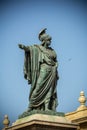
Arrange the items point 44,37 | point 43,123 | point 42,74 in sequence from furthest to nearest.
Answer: point 44,37, point 42,74, point 43,123

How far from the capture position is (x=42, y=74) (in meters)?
11.0

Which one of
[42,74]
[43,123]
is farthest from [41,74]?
[43,123]

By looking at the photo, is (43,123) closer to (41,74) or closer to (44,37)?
(41,74)

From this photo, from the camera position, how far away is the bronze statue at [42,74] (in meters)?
10.8

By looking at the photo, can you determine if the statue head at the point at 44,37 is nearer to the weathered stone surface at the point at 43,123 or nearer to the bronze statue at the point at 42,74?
the bronze statue at the point at 42,74

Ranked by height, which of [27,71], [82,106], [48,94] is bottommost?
[82,106]

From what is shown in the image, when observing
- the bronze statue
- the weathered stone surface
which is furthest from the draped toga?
the weathered stone surface

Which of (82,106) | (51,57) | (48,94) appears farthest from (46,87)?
(82,106)

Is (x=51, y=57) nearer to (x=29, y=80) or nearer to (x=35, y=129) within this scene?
(x=29, y=80)

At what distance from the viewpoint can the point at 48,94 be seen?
10.9 metres

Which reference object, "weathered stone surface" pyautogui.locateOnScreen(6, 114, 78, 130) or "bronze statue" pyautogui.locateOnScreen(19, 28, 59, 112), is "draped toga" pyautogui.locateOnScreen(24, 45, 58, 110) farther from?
"weathered stone surface" pyautogui.locateOnScreen(6, 114, 78, 130)

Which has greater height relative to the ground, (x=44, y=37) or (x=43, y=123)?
(x=44, y=37)

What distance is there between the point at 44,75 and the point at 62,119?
4.55ft

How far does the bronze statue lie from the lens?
10.8 metres
